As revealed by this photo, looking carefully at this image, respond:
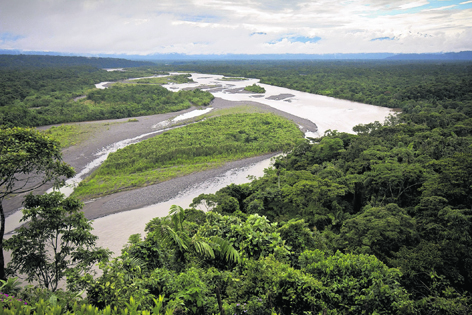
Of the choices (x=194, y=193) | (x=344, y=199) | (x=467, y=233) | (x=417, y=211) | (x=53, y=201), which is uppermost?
(x=53, y=201)

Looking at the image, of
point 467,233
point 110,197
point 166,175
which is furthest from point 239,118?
point 467,233

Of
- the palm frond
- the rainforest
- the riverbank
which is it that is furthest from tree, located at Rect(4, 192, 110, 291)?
the riverbank

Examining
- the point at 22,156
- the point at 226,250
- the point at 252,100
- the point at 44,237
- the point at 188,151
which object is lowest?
the point at 188,151

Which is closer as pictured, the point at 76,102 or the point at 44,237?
the point at 44,237

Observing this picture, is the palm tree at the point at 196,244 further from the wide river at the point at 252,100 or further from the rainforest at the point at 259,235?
the wide river at the point at 252,100

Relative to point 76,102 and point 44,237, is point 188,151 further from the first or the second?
point 76,102

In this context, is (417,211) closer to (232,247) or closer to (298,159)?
(232,247)

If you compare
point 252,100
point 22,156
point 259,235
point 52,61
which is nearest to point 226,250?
point 259,235
